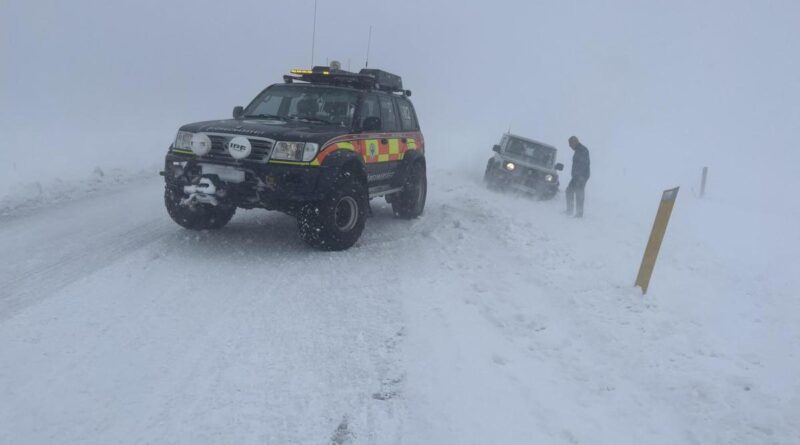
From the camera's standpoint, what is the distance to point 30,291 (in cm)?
452

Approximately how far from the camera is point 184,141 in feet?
19.9

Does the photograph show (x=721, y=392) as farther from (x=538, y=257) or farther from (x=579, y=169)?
(x=579, y=169)

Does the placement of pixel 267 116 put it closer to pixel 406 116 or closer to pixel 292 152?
pixel 292 152

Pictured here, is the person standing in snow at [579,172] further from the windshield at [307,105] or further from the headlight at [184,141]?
the headlight at [184,141]

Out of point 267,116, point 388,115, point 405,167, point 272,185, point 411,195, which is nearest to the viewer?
point 272,185

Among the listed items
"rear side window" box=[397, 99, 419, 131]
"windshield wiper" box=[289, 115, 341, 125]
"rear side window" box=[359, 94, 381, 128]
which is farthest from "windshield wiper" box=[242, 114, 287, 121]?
"rear side window" box=[397, 99, 419, 131]

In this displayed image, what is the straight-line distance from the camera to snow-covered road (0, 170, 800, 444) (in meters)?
3.08

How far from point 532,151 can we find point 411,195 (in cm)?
770

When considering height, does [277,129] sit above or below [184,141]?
above

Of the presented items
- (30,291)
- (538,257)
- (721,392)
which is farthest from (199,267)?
(721,392)

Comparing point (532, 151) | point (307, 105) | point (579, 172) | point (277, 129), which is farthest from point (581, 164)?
point (277, 129)

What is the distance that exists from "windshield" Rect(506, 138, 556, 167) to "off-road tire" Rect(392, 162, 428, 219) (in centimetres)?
703

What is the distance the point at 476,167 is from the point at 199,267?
634 inches

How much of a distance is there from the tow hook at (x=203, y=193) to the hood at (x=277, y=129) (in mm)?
552
